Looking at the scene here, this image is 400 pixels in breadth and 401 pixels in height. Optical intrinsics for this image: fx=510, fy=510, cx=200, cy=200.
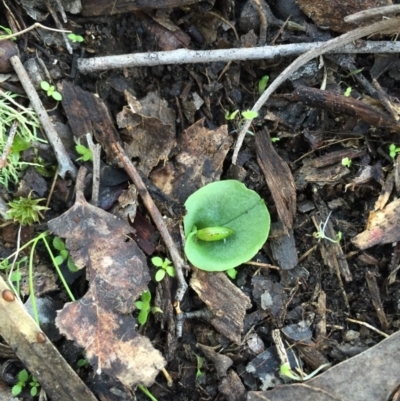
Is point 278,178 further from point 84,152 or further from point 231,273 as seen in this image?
point 84,152

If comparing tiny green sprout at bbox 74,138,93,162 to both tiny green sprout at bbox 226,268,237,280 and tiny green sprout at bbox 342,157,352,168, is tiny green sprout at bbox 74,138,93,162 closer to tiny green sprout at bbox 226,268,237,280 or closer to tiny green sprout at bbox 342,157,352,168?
tiny green sprout at bbox 226,268,237,280

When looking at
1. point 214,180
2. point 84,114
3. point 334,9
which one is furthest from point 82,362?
point 334,9

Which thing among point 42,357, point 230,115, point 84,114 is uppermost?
point 84,114

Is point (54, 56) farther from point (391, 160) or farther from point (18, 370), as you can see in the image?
point (391, 160)

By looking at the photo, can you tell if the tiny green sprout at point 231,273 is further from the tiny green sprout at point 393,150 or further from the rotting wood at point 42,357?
the tiny green sprout at point 393,150

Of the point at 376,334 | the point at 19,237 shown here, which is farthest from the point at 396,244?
the point at 19,237

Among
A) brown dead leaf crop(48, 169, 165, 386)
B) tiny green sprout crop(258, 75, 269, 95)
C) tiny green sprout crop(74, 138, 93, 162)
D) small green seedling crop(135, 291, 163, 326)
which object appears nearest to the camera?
brown dead leaf crop(48, 169, 165, 386)

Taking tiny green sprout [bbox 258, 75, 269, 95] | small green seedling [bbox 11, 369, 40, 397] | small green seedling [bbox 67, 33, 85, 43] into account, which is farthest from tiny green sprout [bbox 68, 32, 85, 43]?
small green seedling [bbox 11, 369, 40, 397]
